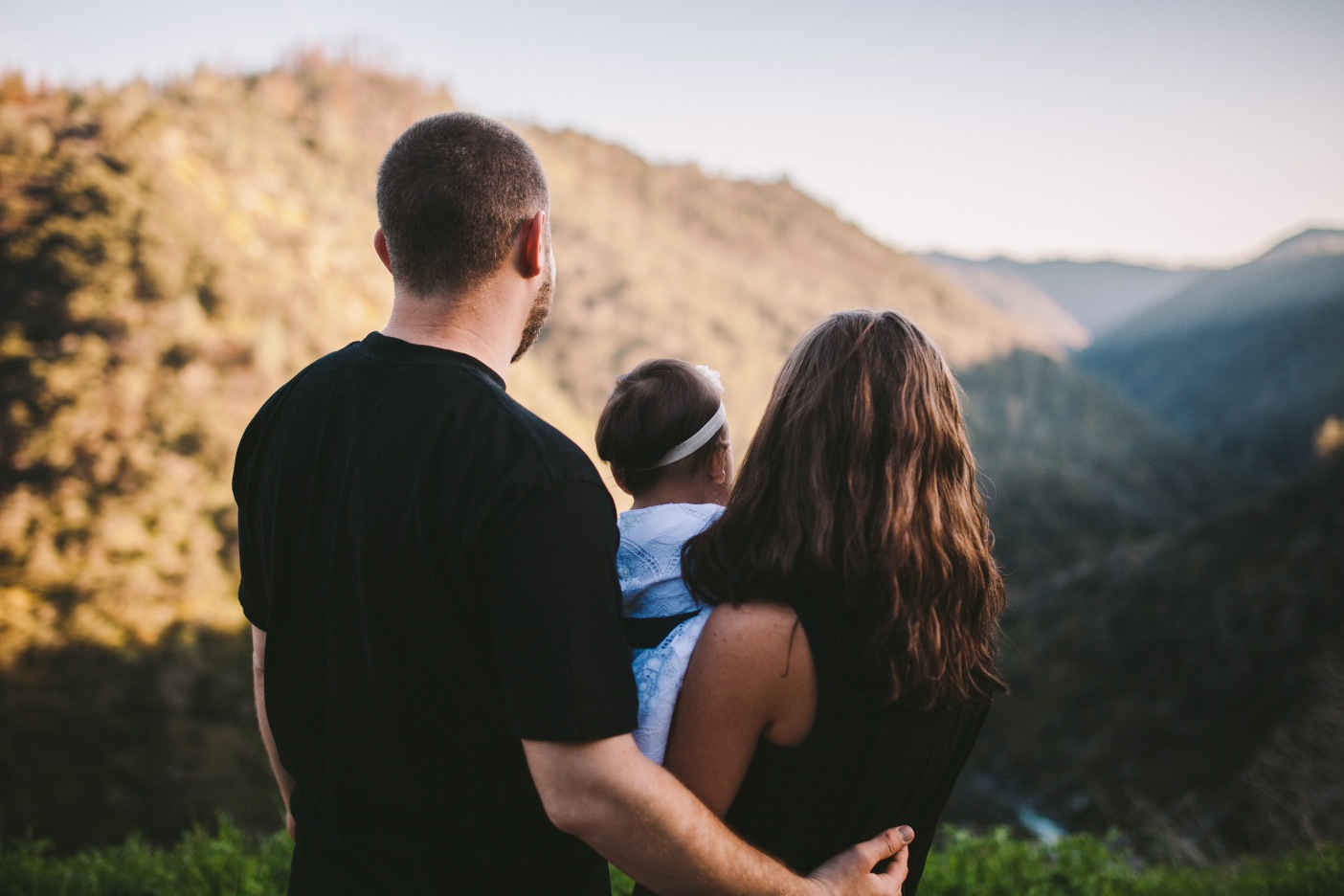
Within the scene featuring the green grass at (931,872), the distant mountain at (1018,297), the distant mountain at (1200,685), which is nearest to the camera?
the green grass at (931,872)

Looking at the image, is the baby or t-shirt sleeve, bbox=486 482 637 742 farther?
the baby

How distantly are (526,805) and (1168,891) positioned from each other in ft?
12.4

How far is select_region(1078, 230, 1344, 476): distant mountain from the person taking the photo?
6544 cm

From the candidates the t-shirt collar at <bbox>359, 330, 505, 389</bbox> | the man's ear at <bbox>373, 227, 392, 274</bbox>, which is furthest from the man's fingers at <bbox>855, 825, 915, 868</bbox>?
the man's ear at <bbox>373, 227, 392, 274</bbox>

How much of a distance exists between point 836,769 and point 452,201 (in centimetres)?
125

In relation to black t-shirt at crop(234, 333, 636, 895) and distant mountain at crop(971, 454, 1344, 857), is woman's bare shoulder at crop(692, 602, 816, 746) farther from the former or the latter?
distant mountain at crop(971, 454, 1344, 857)

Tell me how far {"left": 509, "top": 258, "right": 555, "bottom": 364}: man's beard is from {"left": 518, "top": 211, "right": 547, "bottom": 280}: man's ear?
0.24 feet

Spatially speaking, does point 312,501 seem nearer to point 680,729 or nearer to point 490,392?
point 490,392

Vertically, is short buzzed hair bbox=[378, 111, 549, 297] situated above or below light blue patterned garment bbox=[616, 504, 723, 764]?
above

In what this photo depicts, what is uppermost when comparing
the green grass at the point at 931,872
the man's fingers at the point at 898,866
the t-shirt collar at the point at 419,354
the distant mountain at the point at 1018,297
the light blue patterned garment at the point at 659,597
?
the distant mountain at the point at 1018,297

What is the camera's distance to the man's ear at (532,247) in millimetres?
1375

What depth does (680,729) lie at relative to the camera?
137 centimetres

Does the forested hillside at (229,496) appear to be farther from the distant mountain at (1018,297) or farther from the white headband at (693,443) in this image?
the distant mountain at (1018,297)

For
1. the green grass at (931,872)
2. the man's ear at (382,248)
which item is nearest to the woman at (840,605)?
the man's ear at (382,248)
